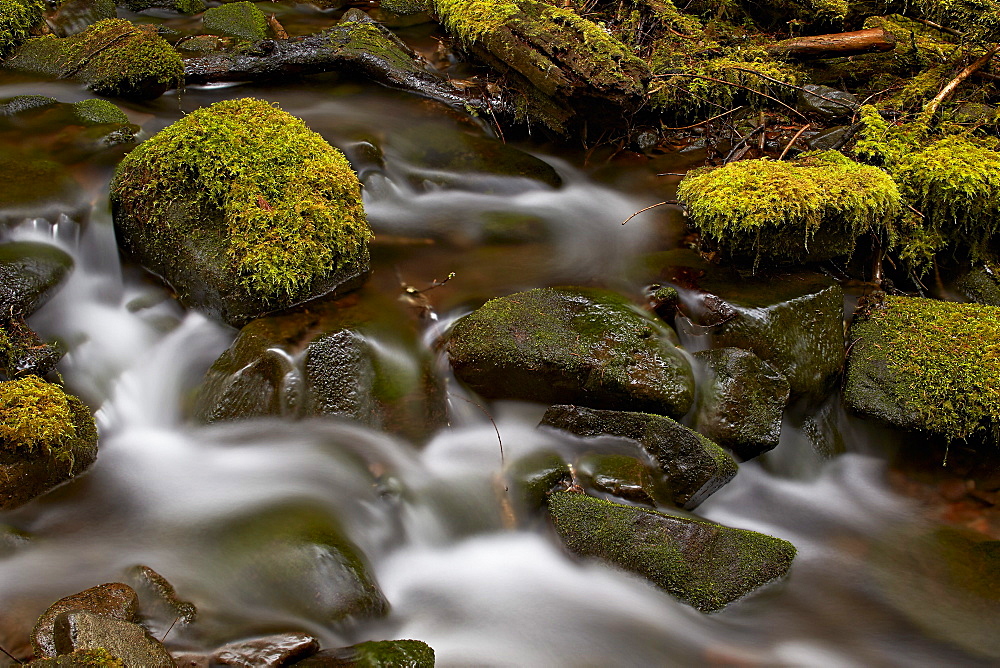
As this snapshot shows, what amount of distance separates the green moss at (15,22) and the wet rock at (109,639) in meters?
5.93

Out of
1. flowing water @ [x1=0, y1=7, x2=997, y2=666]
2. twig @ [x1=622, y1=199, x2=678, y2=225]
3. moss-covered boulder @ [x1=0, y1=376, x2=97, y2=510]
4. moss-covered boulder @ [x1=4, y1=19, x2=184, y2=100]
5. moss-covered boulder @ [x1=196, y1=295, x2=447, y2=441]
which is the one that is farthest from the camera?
moss-covered boulder @ [x1=4, y1=19, x2=184, y2=100]

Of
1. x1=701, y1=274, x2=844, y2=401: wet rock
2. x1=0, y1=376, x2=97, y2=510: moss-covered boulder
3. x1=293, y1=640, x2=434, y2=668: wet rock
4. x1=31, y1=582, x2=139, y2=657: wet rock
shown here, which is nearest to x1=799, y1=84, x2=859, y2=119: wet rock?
x1=701, y1=274, x2=844, y2=401: wet rock

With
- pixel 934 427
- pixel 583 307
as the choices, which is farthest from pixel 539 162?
pixel 934 427

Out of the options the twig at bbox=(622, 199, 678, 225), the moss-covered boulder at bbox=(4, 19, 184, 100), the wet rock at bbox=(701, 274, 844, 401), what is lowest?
the wet rock at bbox=(701, 274, 844, 401)

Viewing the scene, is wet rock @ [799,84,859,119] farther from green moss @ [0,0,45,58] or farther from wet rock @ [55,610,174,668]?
green moss @ [0,0,45,58]

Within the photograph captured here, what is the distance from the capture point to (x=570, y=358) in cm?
372

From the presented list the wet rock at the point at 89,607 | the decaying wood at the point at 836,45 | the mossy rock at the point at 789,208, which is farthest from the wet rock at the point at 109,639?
the decaying wood at the point at 836,45

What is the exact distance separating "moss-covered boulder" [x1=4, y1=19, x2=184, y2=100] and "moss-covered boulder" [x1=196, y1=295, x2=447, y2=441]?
3.14 meters

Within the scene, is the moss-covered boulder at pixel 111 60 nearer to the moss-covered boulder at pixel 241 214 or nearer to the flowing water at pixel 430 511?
the flowing water at pixel 430 511

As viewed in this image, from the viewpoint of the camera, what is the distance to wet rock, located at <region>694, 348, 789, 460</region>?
12.2 feet

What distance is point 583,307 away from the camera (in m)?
4.03

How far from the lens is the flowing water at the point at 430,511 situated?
2.89m

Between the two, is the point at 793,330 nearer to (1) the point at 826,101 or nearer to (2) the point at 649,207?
(2) the point at 649,207

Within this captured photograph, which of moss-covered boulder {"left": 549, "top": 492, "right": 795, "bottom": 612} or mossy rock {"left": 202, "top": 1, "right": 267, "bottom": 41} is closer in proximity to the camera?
moss-covered boulder {"left": 549, "top": 492, "right": 795, "bottom": 612}
